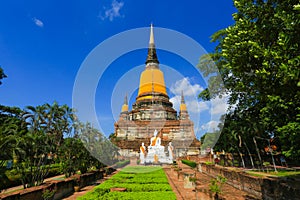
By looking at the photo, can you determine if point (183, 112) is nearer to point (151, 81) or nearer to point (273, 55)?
point (151, 81)

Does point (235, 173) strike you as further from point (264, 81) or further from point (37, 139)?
point (37, 139)

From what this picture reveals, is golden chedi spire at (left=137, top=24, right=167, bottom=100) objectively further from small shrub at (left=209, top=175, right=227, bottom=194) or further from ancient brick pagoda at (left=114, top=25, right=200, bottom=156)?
small shrub at (left=209, top=175, right=227, bottom=194)

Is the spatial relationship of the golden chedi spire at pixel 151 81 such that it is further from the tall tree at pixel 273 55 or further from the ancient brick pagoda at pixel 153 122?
the tall tree at pixel 273 55

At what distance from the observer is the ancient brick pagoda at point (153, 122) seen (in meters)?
40.1

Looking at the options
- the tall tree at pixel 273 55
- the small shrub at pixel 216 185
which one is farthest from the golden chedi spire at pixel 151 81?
the tall tree at pixel 273 55

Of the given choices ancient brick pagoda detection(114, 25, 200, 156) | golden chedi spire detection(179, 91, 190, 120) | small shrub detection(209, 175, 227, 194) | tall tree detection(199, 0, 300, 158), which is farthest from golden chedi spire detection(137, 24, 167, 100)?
tall tree detection(199, 0, 300, 158)

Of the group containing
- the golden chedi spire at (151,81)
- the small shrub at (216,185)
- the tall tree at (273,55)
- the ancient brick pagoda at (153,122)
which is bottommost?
the small shrub at (216,185)

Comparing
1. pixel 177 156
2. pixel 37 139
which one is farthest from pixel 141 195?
pixel 177 156

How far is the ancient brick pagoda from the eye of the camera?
40.1m

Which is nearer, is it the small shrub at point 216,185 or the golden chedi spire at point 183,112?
the small shrub at point 216,185

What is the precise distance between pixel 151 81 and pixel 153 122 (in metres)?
9.81

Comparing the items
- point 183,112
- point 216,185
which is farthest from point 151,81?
point 216,185

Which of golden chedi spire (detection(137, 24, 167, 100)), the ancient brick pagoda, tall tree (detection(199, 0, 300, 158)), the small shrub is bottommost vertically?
the small shrub

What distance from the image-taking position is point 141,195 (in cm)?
882
